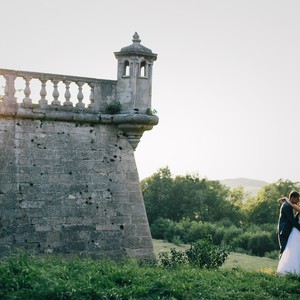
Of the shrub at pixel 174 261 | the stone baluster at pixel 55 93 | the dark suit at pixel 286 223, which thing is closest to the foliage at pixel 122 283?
the dark suit at pixel 286 223

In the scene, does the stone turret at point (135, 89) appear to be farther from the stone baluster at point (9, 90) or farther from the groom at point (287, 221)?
the groom at point (287, 221)

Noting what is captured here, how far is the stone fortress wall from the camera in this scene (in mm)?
13180

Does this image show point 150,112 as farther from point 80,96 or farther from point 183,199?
point 183,199

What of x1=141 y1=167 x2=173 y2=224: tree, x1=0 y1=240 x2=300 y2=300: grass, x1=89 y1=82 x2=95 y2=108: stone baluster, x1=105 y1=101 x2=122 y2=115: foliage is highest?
x1=89 y1=82 x2=95 y2=108: stone baluster

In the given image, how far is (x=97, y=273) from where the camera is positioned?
1069 centimetres

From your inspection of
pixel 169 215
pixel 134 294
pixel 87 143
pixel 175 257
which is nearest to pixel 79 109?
pixel 87 143

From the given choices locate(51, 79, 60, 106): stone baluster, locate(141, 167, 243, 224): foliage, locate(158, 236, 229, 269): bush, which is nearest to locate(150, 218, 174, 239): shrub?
locate(141, 167, 243, 224): foliage

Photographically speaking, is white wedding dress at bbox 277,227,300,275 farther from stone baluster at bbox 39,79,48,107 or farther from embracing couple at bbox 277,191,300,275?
stone baluster at bbox 39,79,48,107

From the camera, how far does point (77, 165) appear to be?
14.0m

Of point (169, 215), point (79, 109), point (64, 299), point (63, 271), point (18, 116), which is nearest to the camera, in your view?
point (64, 299)

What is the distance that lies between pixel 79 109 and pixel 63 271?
473 centimetres

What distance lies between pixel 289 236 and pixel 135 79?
5.09 metres

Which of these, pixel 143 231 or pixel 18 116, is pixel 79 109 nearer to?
Result: pixel 18 116

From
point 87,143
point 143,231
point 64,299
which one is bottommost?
point 64,299
